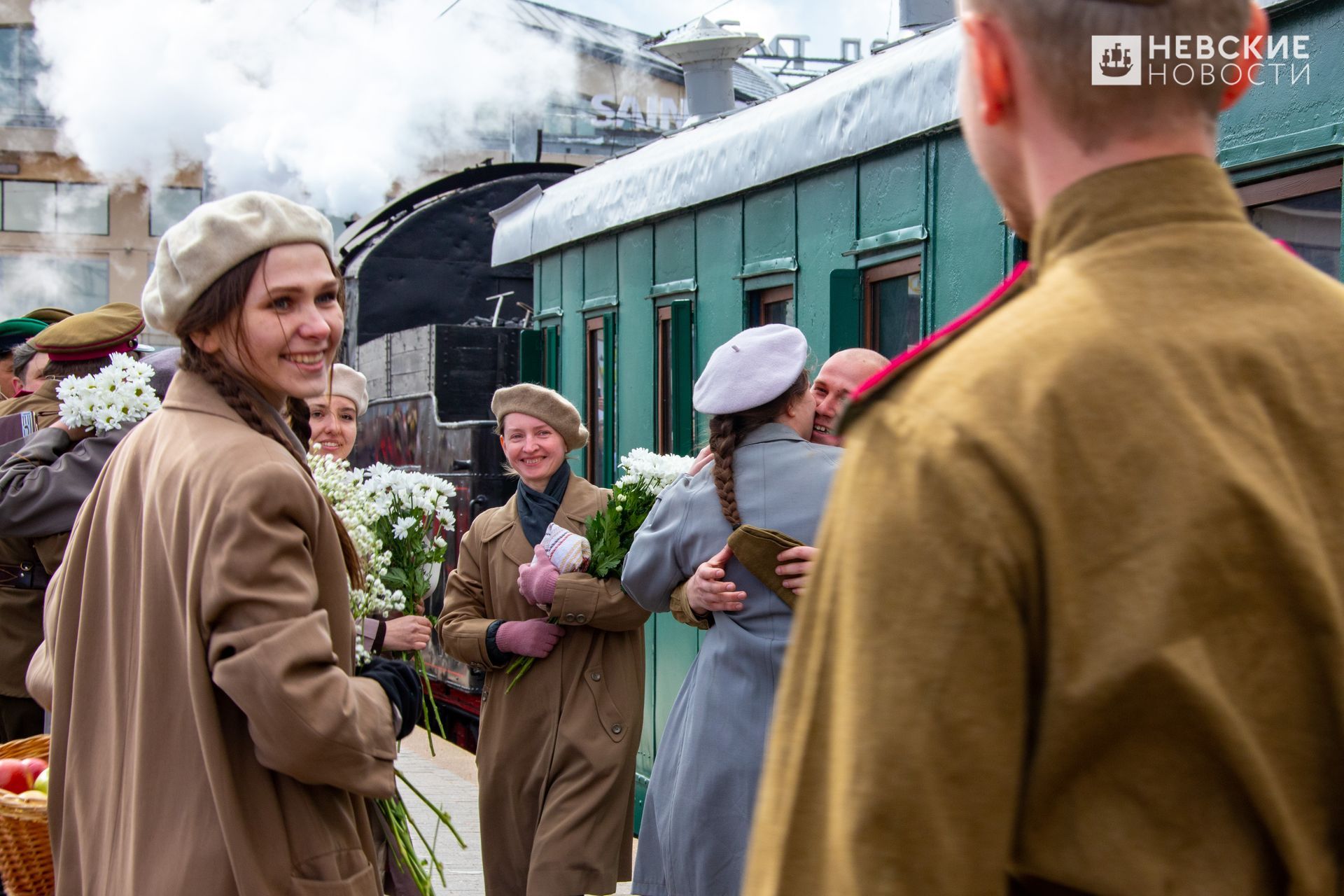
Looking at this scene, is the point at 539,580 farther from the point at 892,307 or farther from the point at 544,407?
the point at 892,307

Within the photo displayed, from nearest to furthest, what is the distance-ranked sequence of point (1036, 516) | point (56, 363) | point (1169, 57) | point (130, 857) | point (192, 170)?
point (1036, 516)
point (1169, 57)
point (130, 857)
point (56, 363)
point (192, 170)

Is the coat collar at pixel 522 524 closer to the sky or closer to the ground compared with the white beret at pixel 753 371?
closer to the ground

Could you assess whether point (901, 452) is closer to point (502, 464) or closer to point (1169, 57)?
point (1169, 57)

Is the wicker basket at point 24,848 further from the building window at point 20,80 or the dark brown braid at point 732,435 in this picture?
the building window at point 20,80

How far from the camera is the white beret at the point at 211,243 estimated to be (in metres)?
2.62

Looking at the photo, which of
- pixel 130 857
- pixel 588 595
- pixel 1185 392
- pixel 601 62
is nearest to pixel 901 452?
pixel 1185 392

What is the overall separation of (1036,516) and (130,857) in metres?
1.85

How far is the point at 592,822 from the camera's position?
5.40 meters

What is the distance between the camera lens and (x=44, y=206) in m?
39.3

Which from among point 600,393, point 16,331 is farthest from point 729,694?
point 600,393

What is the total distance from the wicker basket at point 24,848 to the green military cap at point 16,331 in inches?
176

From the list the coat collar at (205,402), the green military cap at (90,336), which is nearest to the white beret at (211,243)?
the coat collar at (205,402)

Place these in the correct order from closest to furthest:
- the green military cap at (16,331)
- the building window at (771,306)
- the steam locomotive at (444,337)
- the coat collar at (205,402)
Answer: the coat collar at (205,402), the building window at (771,306), the green military cap at (16,331), the steam locomotive at (444,337)

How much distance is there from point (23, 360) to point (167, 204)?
36.6 meters
